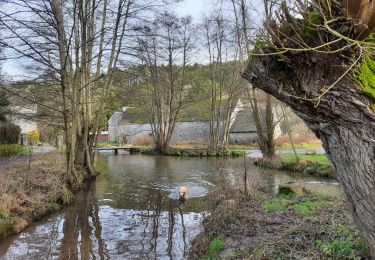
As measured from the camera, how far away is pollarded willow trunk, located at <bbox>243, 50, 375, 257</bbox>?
3715 millimetres

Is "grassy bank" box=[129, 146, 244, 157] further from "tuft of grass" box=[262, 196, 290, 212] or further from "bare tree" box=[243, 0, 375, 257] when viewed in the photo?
"bare tree" box=[243, 0, 375, 257]

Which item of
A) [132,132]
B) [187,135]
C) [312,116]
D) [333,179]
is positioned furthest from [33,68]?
[132,132]

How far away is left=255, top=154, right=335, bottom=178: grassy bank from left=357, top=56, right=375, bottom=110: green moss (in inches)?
602

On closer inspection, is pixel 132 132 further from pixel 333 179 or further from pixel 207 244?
pixel 207 244

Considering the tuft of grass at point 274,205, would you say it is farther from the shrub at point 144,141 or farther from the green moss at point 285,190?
the shrub at point 144,141

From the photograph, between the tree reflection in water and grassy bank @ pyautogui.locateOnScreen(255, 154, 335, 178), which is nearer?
the tree reflection in water

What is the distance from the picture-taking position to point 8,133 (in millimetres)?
27109

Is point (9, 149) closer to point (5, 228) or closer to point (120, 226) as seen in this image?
point (5, 228)

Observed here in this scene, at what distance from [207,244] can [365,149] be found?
443 cm

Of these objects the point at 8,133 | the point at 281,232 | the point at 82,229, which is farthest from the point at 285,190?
the point at 8,133

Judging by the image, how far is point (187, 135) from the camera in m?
48.2

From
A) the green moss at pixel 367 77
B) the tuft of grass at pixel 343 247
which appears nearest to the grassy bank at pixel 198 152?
the tuft of grass at pixel 343 247

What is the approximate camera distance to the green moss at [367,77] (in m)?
3.68

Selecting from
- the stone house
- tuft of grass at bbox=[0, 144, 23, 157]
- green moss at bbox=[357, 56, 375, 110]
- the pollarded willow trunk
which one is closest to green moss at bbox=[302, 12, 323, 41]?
the pollarded willow trunk
